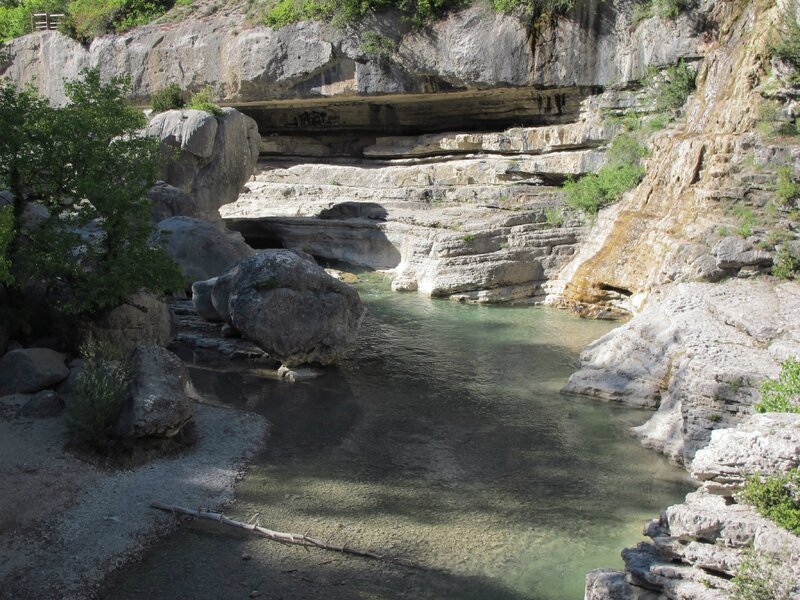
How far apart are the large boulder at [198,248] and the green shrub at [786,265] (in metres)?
12.7

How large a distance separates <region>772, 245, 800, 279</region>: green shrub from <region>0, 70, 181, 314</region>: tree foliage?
12.4 metres

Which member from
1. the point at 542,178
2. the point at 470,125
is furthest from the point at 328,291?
the point at 470,125

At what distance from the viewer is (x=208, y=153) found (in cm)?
2739

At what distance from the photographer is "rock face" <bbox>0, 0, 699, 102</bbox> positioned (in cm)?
2748

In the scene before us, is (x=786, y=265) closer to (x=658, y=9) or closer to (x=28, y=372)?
(x=658, y=9)

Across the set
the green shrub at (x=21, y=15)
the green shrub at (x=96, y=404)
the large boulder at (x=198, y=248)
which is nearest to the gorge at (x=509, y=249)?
the large boulder at (x=198, y=248)

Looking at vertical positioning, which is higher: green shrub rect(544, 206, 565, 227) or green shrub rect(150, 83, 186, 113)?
green shrub rect(150, 83, 186, 113)

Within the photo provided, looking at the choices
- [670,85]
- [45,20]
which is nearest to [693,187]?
[670,85]

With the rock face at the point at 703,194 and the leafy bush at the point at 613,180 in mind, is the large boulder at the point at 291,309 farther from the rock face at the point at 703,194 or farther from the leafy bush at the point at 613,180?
the leafy bush at the point at 613,180

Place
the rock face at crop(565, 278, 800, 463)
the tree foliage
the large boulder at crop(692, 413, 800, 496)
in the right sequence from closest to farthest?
the large boulder at crop(692, 413, 800, 496), the rock face at crop(565, 278, 800, 463), the tree foliage

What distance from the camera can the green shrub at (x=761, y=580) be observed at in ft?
21.1

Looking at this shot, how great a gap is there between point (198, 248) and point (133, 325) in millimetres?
5477

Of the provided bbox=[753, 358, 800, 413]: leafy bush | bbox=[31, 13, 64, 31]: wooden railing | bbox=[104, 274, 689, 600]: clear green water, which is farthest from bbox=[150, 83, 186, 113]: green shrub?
bbox=[753, 358, 800, 413]: leafy bush

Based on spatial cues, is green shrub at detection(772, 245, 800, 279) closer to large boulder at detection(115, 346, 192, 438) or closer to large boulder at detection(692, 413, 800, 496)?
large boulder at detection(692, 413, 800, 496)
